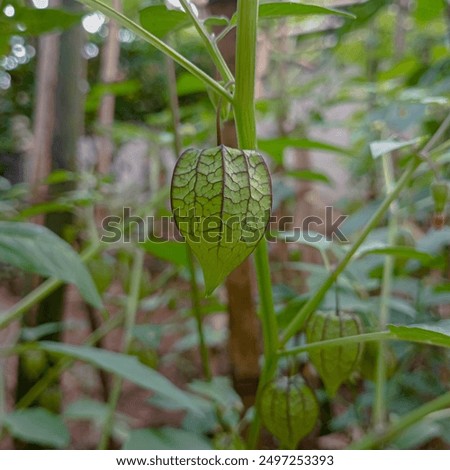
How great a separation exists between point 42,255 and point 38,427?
0.32 m

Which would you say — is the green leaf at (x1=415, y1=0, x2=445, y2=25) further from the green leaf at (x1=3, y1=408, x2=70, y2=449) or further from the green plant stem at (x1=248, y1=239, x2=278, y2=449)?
the green leaf at (x1=3, y1=408, x2=70, y2=449)

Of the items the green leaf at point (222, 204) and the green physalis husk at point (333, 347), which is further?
the green physalis husk at point (333, 347)

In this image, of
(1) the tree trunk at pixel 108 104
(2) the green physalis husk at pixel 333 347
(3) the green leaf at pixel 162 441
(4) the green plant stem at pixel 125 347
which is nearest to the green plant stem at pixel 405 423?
(2) the green physalis husk at pixel 333 347

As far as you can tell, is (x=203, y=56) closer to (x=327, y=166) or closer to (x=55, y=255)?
(x=327, y=166)

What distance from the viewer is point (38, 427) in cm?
67

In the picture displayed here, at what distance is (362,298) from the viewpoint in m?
0.69

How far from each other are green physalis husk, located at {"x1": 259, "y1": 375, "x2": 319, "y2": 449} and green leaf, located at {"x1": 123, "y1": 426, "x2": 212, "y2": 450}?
13 centimetres

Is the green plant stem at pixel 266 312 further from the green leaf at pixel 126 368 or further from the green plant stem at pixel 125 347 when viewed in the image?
the green plant stem at pixel 125 347

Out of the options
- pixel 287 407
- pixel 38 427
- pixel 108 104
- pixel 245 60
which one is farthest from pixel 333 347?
pixel 108 104

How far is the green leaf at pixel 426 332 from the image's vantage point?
0.31 metres

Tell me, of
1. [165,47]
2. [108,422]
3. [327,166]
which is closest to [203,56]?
[327,166]

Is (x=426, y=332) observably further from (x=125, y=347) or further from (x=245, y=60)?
(x=125, y=347)

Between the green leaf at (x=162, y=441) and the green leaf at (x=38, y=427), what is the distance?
A: 5.1 inches

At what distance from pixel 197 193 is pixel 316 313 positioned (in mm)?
217
